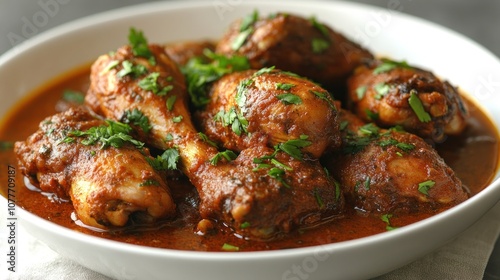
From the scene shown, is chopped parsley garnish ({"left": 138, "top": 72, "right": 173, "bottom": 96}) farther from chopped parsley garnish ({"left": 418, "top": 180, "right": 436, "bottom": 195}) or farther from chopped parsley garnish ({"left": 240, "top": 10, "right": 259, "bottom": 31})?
chopped parsley garnish ({"left": 418, "top": 180, "right": 436, "bottom": 195})

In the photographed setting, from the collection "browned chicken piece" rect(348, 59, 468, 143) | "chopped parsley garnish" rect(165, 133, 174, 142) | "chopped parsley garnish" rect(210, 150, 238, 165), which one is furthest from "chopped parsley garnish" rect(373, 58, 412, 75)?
"chopped parsley garnish" rect(165, 133, 174, 142)

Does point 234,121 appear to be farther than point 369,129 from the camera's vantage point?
No

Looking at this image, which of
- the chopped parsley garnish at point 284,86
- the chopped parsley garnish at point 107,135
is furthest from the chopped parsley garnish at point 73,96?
the chopped parsley garnish at point 284,86

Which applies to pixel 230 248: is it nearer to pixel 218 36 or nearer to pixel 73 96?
pixel 73 96

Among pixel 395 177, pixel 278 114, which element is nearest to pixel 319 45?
pixel 278 114

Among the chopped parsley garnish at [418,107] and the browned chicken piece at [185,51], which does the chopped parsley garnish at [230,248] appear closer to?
the chopped parsley garnish at [418,107]

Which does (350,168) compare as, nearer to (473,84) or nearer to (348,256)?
(348,256)
